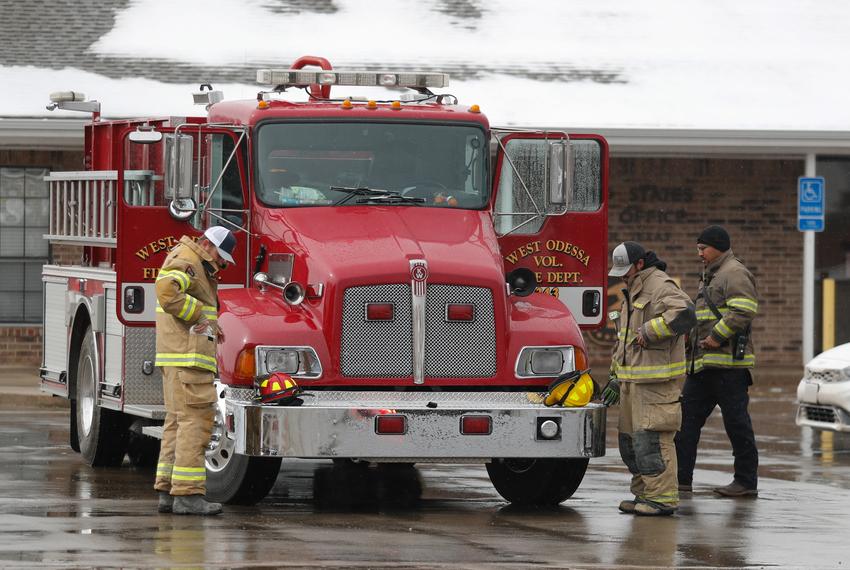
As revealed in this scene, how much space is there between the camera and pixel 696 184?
76.5ft

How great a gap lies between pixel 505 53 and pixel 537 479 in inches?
506

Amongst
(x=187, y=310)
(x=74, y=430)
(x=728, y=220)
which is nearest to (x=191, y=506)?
(x=187, y=310)

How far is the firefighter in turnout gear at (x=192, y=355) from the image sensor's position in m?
10.5

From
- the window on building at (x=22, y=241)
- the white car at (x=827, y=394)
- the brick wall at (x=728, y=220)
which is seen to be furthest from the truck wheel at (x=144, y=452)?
the brick wall at (x=728, y=220)

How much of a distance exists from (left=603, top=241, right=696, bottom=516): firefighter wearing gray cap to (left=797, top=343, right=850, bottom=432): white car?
15.7ft

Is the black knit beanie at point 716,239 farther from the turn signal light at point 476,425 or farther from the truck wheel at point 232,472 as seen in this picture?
the truck wheel at point 232,472

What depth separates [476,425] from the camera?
10562mm

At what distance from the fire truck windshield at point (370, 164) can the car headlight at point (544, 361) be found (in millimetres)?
1246

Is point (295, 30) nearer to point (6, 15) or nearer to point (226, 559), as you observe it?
point (6, 15)

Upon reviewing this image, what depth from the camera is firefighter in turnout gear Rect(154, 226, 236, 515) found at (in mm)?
10523

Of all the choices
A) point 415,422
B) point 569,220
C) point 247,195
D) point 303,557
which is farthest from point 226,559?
point 569,220

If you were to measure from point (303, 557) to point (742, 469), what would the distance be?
4.36 m

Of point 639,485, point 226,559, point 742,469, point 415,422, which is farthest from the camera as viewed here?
point 742,469

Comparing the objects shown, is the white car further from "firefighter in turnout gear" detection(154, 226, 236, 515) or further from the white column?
"firefighter in turnout gear" detection(154, 226, 236, 515)
